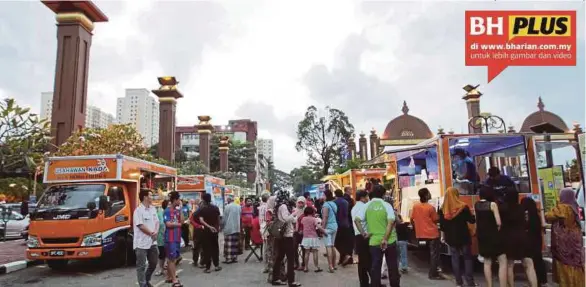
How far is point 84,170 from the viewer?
32.6 ft

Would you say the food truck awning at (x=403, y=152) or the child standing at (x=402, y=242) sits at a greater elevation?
the food truck awning at (x=403, y=152)

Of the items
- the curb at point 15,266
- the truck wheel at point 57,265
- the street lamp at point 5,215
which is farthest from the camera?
the street lamp at point 5,215

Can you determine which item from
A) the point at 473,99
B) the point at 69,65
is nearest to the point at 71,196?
the point at 69,65

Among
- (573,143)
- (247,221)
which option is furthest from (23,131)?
(573,143)

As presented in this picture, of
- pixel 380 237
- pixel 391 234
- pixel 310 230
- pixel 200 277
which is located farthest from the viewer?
pixel 310 230

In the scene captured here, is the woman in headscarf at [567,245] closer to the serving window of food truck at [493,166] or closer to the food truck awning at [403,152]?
the serving window of food truck at [493,166]

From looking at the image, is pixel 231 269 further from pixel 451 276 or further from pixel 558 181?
pixel 558 181

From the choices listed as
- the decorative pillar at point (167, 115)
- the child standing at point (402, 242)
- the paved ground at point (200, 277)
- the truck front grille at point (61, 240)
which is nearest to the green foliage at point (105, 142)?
the paved ground at point (200, 277)

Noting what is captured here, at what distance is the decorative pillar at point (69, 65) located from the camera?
23.9 meters

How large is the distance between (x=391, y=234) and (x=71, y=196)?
7444 mm

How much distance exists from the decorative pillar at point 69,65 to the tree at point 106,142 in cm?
553

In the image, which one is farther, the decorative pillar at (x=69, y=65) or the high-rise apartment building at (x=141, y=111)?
the high-rise apartment building at (x=141, y=111)

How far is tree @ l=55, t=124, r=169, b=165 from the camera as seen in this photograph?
17844 mm

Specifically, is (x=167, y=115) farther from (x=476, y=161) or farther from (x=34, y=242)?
(x=476, y=161)
